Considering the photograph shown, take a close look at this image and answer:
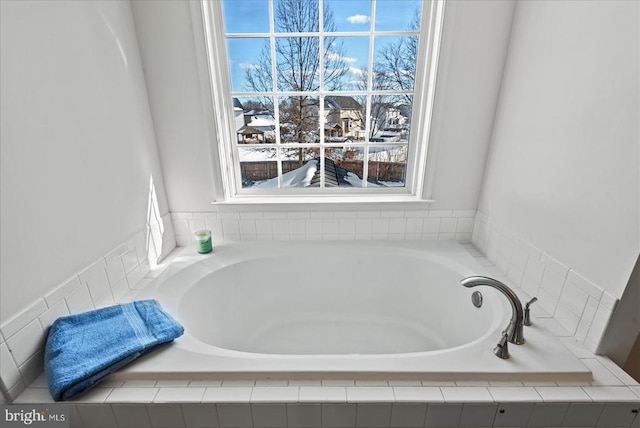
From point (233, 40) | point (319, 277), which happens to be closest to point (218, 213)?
point (319, 277)

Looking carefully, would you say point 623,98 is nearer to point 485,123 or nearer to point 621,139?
point 621,139

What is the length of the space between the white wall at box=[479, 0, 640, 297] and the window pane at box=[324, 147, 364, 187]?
2.52 ft

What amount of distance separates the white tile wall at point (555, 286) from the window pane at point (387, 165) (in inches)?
22.9

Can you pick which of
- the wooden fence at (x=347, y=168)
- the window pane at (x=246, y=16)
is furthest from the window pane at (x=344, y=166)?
the window pane at (x=246, y=16)

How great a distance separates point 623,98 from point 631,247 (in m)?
0.45

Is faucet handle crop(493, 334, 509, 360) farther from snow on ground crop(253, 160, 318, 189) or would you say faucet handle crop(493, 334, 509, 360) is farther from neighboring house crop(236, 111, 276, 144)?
neighboring house crop(236, 111, 276, 144)

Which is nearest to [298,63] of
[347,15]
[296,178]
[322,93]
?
[322,93]

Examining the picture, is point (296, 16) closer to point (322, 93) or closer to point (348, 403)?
point (322, 93)

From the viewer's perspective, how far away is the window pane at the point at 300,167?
5.81 feet

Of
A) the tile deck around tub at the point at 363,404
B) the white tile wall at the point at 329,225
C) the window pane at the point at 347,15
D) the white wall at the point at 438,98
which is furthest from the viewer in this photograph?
the white tile wall at the point at 329,225

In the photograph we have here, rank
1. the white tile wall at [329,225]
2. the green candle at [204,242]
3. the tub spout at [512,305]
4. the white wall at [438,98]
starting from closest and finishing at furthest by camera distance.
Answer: the tub spout at [512,305], the white wall at [438,98], the green candle at [204,242], the white tile wall at [329,225]

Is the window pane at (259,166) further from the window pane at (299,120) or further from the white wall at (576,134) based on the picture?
the white wall at (576,134)

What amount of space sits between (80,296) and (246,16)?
152 centimetres

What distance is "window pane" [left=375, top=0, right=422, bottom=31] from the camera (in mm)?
1509
